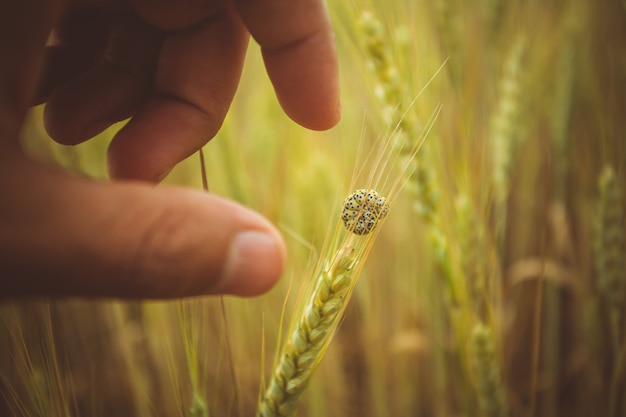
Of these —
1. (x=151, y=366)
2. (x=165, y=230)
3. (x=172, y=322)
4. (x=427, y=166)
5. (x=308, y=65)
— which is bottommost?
(x=151, y=366)

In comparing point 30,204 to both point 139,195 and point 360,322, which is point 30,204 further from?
point 360,322

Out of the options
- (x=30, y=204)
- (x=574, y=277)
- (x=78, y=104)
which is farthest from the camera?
(x=574, y=277)

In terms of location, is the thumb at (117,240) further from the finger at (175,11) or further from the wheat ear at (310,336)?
the finger at (175,11)

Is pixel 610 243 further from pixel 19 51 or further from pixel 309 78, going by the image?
pixel 19 51

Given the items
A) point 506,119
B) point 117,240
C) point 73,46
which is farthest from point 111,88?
point 506,119

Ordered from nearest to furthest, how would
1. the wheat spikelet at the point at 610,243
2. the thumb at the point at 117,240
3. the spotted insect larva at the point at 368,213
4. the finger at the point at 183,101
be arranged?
the thumb at the point at 117,240
the spotted insect larva at the point at 368,213
the finger at the point at 183,101
the wheat spikelet at the point at 610,243

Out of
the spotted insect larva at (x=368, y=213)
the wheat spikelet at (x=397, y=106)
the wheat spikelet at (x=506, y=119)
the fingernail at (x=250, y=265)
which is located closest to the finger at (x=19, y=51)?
the fingernail at (x=250, y=265)

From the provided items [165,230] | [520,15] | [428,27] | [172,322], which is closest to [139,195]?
[165,230]
